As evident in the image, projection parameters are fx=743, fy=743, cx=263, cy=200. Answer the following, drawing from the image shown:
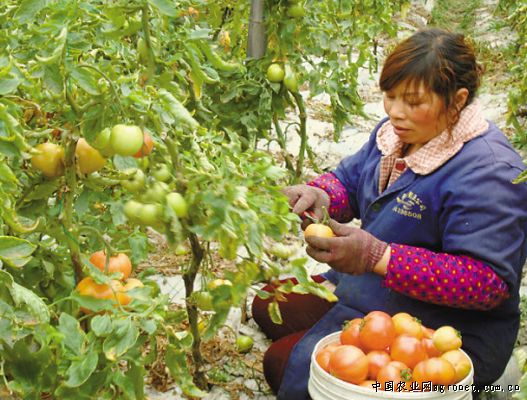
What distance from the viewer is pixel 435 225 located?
2.09m

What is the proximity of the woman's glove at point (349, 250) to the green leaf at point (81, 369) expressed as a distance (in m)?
0.79

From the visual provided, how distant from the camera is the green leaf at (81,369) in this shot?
1235mm

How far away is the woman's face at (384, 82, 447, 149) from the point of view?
2.04 m

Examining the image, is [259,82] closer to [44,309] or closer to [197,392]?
[197,392]

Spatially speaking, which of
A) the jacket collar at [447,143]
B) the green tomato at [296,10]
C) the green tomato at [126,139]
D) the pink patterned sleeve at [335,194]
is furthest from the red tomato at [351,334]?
the green tomato at [296,10]

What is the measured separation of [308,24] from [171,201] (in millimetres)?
1710

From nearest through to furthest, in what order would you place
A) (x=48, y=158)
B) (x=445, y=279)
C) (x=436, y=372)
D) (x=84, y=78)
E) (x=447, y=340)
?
(x=84, y=78), (x=48, y=158), (x=436, y=372), (x=447, y=340), (x=445, y=279)

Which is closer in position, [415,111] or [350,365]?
[350,365]

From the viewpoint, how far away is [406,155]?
2.24 metres

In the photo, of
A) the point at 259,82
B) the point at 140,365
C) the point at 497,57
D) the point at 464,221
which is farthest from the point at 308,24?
the point at 497,57

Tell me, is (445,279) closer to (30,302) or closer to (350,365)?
(350,365)


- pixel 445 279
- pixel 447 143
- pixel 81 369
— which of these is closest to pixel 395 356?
pixel 445 279

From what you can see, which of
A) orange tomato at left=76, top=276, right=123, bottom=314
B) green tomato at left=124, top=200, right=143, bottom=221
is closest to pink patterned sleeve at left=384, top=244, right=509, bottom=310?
orange tomato at left=76, top=276, right=123, bottom=314

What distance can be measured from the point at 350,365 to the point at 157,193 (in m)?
0.78
